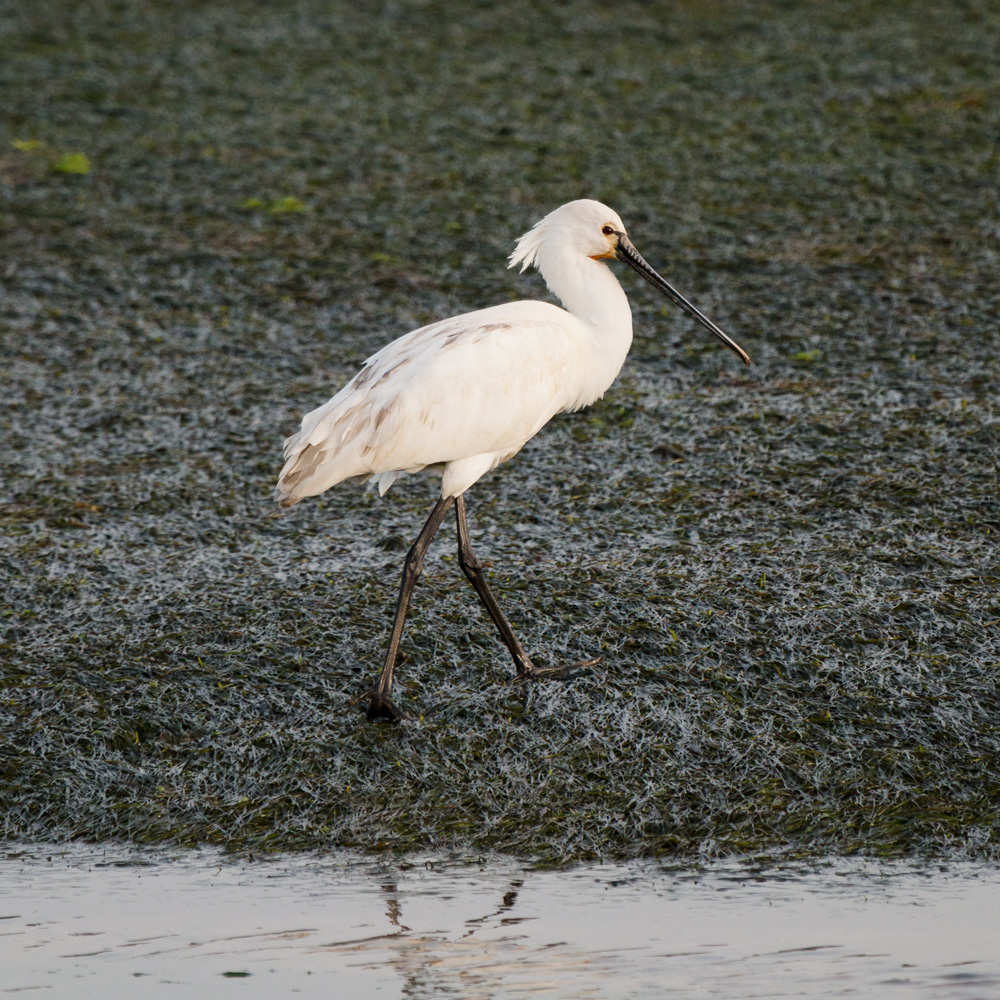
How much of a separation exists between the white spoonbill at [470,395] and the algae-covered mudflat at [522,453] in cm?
45

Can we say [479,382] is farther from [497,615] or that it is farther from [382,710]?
[382,710]

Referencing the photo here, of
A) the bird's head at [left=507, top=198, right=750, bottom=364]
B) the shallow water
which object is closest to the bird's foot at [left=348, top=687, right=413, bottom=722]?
the shallow water

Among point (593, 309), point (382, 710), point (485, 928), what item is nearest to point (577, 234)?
point (593, 309)

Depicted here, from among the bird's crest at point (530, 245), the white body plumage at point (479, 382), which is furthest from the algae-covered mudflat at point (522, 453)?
the bird's crest at point (530, 245)

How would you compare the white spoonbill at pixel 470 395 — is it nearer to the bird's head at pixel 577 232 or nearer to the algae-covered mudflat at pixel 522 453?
the bird's head at pixel 577 232

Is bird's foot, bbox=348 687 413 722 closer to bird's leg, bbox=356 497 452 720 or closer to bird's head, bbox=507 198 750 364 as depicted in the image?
bird's leg, bbox=356 497 452 720

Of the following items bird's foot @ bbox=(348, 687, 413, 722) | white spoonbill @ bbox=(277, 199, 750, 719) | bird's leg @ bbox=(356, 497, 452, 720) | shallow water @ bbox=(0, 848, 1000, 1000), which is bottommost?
shallow water @ bbox=(0, 848, 1000, 1000)

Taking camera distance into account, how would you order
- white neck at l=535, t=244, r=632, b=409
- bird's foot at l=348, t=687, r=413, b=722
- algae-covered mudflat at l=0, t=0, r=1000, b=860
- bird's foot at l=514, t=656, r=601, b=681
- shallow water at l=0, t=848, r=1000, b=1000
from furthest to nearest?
white neck at l=535, t=244, r=632, b=409 < bird's foot at l=514, t=656, r=601, b=681 < bird's foot at l=348, t=687, r=413, b=722 < algae-covered mudflat at l=0, t=0, r=1000, b=860 < shallow water at l=0, t=848, r=1000, b=1000

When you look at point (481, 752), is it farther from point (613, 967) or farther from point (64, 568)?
point (64, 568)

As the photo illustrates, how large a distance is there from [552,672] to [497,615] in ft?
1.24

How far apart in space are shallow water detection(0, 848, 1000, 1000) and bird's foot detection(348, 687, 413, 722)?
868 millimetres

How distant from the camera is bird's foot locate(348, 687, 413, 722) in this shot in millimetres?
6781

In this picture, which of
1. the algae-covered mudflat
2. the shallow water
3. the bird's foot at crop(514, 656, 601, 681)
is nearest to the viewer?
the shallow water

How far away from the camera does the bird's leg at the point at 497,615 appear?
7.07 metres
